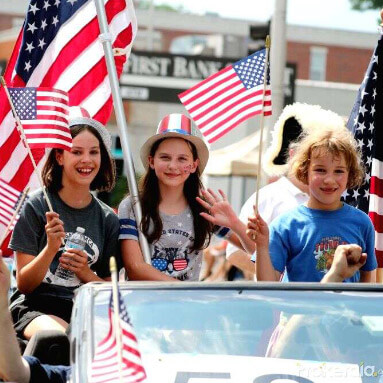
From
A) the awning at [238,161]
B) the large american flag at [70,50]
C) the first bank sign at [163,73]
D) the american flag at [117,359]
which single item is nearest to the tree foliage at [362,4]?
the first bank sign at [163,73]

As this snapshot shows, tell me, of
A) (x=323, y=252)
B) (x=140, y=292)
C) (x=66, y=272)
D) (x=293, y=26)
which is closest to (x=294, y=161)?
(x=323, y=252)

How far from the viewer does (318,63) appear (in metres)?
67.7

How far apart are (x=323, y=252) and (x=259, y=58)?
1.52 metres

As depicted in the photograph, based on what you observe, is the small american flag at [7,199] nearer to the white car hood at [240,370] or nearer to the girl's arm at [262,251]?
the girl's arm at [262,251]

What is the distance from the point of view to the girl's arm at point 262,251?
5.51 metres

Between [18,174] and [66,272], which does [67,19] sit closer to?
[18,174]

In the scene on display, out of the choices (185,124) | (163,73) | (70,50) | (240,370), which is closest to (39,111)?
(185,124)

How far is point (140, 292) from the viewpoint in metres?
4.29

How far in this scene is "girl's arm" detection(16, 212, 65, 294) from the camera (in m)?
5.43

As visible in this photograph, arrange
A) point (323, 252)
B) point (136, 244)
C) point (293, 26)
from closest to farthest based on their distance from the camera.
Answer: point (323, 252)
point (136, 244)
point (293, 26)

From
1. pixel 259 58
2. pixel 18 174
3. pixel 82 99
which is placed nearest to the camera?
pixel 259 58

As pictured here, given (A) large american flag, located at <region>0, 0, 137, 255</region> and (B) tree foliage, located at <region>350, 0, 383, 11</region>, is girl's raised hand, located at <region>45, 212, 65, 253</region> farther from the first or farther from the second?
(B) tree foliage, located at <region>350, 0, 383, 11</region>

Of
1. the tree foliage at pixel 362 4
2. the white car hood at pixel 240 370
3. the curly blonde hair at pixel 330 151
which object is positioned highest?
the tree foliage at pixel 362 4

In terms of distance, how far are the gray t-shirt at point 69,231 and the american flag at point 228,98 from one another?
1043mm
